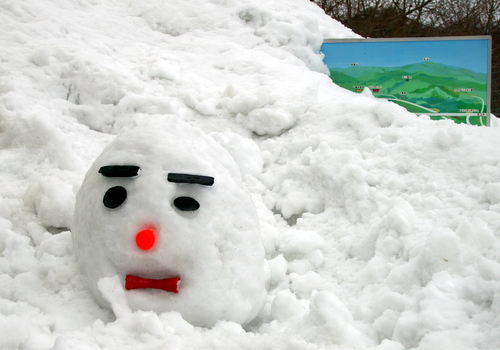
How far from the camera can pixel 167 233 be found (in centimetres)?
191

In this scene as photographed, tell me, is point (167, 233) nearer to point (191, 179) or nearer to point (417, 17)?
point (191, 179)

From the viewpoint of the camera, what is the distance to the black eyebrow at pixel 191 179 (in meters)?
1.97

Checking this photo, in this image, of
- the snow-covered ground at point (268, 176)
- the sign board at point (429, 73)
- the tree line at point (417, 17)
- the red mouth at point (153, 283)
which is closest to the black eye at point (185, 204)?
the snow-covered ground at point (268, 176)

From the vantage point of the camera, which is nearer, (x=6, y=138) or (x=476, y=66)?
(x=6, y=138)

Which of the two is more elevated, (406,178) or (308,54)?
(308,54)

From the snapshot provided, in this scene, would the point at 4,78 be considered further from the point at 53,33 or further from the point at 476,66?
the point at 476,66

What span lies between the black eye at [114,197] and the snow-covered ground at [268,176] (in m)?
0.40

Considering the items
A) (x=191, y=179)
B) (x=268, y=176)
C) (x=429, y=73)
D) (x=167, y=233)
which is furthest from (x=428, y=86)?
(x=167, y=233)

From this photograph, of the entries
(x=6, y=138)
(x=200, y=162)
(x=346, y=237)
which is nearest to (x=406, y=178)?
(x=346, y=237)

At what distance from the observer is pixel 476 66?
442 centimetres

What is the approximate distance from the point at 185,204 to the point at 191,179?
10 cm

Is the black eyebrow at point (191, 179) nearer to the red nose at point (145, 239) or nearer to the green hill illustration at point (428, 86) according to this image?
→ the red nose at point (145, 239)

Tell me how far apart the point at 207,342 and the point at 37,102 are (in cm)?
234

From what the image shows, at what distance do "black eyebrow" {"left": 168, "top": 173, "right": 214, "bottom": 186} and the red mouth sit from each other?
1.25 feet
